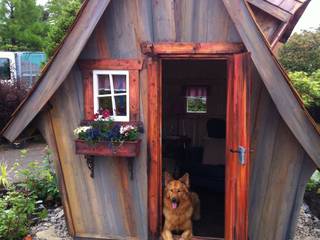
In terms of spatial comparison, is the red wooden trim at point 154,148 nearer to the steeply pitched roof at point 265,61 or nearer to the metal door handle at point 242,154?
the steeply pitched roof at point 265,61

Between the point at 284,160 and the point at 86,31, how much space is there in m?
2.82

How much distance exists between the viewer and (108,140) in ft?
16.3

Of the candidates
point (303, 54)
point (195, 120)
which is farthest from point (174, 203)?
point (303, 54)

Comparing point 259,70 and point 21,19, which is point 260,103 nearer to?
point 259,70

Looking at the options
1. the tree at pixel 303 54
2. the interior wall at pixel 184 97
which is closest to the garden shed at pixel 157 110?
the interior wall at pixel 184 97

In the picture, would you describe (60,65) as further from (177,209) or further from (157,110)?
(177,209)

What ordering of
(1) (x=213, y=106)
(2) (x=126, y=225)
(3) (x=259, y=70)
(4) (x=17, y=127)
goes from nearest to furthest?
(3) (x=259, y=70)
(4) (x=17, y=127)
(2) (x=126, y=225)
(1) (x=213, y=106)

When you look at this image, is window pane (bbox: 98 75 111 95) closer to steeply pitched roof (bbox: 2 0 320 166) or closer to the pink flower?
the pink flower

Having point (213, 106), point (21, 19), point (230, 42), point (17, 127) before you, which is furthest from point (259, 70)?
point (21, 19)

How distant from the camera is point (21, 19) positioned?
22.5 meters

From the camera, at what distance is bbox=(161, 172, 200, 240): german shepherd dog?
517cm

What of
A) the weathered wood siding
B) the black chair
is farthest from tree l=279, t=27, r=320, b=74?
the weathered wood siding

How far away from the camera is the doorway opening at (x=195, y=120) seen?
7793 mm

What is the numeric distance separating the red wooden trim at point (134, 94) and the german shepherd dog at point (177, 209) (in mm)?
924
